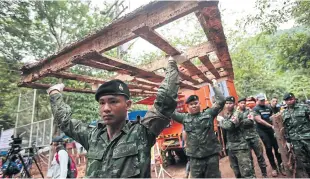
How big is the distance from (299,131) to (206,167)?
2.53m

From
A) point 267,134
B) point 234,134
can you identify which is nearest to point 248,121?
point 234,134

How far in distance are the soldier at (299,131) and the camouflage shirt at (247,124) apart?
791mm

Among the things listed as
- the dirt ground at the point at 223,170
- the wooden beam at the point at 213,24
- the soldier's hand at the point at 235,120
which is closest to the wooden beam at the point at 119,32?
the wooden beam at the point at 213,24

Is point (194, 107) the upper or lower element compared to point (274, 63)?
lower

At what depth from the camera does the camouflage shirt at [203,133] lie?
3.69 m

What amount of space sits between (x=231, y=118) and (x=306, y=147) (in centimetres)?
178

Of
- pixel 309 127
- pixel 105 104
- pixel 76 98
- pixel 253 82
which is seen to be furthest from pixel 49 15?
pixel 253 82

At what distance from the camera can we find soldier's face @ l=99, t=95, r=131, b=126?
5.97 feet

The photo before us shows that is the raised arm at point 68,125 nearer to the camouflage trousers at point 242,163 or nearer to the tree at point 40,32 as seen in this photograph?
the camouflage trousers at point 242,163

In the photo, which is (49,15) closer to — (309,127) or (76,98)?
(76,98)

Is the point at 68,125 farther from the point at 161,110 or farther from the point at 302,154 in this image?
the point at 302,154

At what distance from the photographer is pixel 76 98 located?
1283cm

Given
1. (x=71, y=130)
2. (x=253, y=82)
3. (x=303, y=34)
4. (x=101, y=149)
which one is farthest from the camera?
(x=253, y=82)

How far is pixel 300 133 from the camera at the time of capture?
14.7ft
